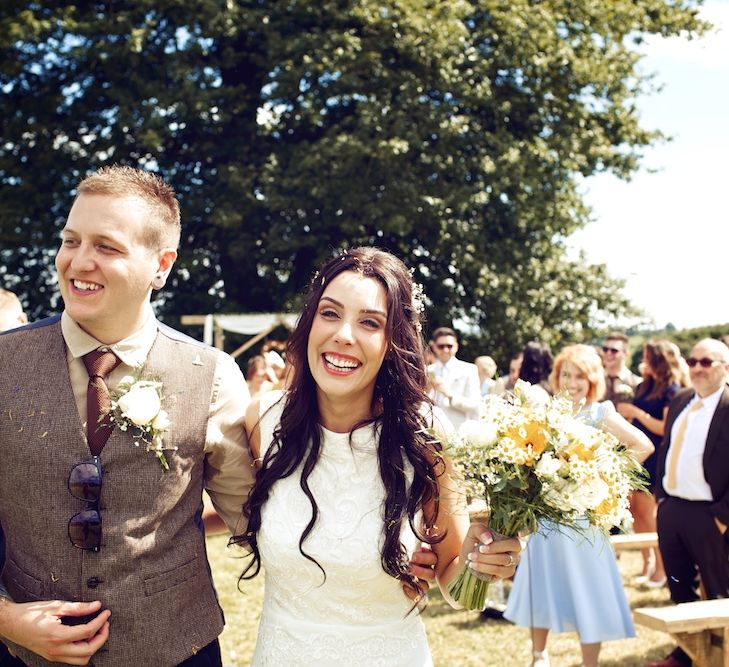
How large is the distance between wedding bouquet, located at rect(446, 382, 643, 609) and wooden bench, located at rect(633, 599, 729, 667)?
2.36 metres

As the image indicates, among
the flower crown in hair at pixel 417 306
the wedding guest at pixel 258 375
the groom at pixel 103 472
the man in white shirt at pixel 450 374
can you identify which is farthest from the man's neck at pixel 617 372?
the groom at pixel 103 472

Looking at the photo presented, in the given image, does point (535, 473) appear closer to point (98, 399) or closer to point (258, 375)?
point (98, 399)

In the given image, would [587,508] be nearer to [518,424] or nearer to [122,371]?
[518,424]

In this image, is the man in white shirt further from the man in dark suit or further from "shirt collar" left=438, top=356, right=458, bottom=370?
the man in dark suit

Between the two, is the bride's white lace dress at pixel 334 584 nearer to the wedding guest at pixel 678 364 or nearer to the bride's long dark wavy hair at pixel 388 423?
the bride's long dark wavy hair at pixel 388 423

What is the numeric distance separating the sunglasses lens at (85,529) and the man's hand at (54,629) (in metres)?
0.18

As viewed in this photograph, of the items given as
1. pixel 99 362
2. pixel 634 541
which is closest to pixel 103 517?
pixel 99 362

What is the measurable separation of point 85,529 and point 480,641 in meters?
4.66

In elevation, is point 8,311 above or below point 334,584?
above

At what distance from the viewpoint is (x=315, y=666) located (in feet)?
8.19

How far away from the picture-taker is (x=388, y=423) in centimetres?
271

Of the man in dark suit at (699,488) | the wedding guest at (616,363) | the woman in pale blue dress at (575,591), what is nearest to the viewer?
the woman in pale blue dress at (575,591)

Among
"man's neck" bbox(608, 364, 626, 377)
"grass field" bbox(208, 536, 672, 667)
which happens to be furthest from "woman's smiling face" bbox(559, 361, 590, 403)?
"man's neck" bbox(608, 364, 626, 377)

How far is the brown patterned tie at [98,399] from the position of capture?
2.25 meters
